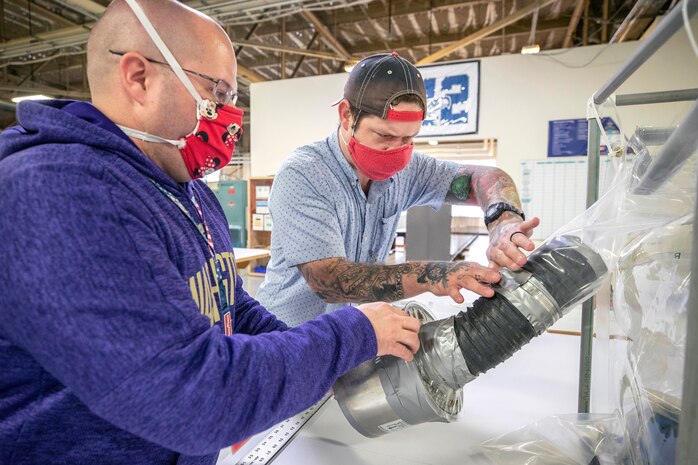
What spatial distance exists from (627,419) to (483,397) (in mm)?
483

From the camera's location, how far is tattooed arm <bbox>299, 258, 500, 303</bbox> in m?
1.05

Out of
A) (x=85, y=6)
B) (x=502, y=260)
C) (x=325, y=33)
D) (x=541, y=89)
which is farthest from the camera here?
(x=325, y=33)

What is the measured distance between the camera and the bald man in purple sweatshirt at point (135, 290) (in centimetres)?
47

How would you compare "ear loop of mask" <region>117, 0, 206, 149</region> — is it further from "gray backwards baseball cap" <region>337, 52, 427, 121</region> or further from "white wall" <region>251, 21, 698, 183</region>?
"white wall" <region>251, 21, 698, 183</region>

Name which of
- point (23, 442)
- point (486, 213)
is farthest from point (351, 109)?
point (23, 442)

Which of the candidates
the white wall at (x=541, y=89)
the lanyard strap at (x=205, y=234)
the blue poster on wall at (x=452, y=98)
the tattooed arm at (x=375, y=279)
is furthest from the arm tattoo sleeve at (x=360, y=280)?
the blue poster on wall at (x=452, y=98)

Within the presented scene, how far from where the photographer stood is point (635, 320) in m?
0.77

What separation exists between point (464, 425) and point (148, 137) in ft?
3.36

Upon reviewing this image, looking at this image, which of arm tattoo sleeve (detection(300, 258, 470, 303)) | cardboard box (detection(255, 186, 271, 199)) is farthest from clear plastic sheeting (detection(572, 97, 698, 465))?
cardboard box (detection(255, 186, 271, 199))

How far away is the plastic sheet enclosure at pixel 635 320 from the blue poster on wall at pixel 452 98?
12.4ft

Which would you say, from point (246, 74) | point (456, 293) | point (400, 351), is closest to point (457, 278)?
point (456, 293)

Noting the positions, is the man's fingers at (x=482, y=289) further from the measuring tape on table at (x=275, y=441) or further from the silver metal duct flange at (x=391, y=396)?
the measuring tape on table at (x=275, y=441)

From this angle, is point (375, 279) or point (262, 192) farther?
point (262, 192)

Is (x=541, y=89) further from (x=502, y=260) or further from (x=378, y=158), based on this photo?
(x=502, y=260)
